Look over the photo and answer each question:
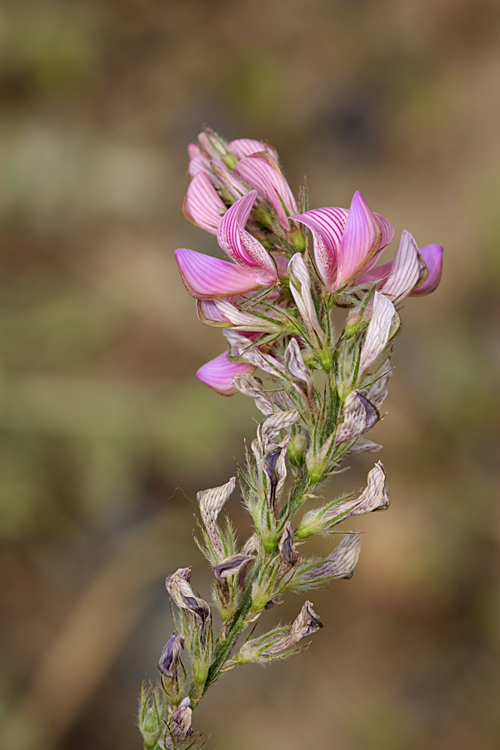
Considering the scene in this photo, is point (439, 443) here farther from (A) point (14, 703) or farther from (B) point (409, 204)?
(A) point (14, 703)

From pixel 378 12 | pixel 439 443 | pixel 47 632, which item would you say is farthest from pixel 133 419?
pixel 378 12

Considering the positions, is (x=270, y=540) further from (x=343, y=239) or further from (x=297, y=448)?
(x=343, y=239)

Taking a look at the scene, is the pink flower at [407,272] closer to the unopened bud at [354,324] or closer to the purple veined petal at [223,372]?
the unopened bud at [354,324]

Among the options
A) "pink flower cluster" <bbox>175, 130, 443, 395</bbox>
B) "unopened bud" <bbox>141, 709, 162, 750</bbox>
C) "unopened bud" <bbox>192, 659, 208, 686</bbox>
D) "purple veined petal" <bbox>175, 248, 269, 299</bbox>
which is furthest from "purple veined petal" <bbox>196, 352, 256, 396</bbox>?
"unopened bud" <bbox>141, 709, 162, 750</bbox>

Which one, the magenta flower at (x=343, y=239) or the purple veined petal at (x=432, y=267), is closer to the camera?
the magenta flower at (x=343, y=239)

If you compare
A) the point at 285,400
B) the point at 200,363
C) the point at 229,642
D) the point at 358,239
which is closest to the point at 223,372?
the point at 285,400

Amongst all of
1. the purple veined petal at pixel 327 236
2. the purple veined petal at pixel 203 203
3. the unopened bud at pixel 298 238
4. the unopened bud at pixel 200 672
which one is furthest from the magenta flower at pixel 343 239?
the unopened bud at pixel 200 672
